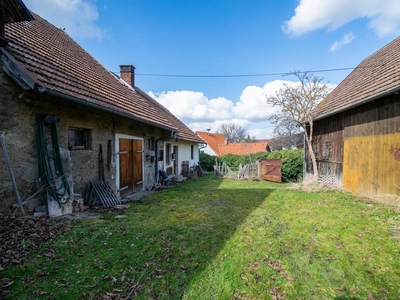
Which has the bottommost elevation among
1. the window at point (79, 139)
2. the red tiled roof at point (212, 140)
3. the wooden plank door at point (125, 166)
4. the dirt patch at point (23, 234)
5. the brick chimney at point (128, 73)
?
the dirt patch at point (23, 234)

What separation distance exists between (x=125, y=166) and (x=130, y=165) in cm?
35

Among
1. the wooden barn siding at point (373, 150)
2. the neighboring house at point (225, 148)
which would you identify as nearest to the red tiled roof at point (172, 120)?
the wooden barn siding at point (373, 150)

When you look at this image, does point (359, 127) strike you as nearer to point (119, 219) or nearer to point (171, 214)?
point (171, 214)

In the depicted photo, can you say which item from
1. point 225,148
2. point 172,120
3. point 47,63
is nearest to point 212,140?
point 225,148

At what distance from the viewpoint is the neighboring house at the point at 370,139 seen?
5.89m

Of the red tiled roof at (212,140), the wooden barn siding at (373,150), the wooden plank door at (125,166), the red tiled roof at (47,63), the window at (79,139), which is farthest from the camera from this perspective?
the red tiled roof at (212,140)

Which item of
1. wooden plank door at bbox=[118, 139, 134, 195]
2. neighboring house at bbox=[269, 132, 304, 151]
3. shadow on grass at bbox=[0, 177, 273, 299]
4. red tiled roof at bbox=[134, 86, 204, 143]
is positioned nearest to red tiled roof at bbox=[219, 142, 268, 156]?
neighboring house at bbox=[269, 132, 304, 151]

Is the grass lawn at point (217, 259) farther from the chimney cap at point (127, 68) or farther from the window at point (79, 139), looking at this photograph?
the chimney cap at point (127, 68)

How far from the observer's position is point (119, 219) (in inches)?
180

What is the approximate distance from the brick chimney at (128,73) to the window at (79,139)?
6.82m

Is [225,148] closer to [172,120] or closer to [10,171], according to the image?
[172,120]

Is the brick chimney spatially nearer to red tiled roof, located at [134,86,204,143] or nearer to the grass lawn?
red tiled roof, located at [134,86,204,143]

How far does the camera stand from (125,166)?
7.18 metres

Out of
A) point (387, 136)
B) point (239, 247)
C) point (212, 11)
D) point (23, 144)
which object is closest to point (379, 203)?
point (387, 136)
